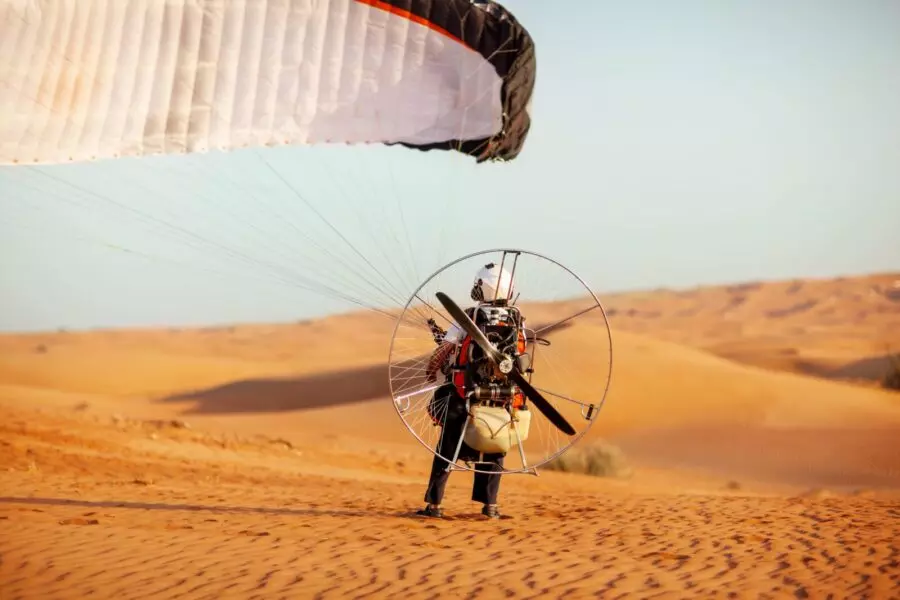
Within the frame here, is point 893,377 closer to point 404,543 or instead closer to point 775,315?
point 404,543

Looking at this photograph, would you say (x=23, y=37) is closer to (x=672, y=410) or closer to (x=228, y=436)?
(x=228, y=436)

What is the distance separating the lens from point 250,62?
9711 mm

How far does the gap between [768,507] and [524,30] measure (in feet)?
19.2

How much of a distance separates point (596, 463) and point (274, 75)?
1116cm

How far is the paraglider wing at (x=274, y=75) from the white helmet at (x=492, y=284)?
1.16 meters

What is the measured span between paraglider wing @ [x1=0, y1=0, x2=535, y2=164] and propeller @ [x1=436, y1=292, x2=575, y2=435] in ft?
6.10

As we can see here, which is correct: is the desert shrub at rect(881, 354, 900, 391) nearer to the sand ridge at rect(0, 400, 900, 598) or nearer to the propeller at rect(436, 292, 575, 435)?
the sand ridge at rect(0, 400, 900, 598)

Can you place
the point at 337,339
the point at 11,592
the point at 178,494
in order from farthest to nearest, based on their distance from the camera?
the point at 337,339
the point at 178,494
the point at 11,592

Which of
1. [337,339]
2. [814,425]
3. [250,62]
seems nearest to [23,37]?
[250,62]

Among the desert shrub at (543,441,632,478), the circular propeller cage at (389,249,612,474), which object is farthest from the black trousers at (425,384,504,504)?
the desert shrub at (543,441,632,478)

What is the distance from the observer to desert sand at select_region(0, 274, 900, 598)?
307 inches

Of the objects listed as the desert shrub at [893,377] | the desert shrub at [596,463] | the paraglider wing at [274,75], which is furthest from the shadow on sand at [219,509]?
the desert shrub at [893,377]

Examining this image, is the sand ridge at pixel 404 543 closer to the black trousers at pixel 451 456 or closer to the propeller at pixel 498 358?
the black trousers at pixel 451 456

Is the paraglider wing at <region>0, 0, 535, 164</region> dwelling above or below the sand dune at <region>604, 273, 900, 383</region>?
below
